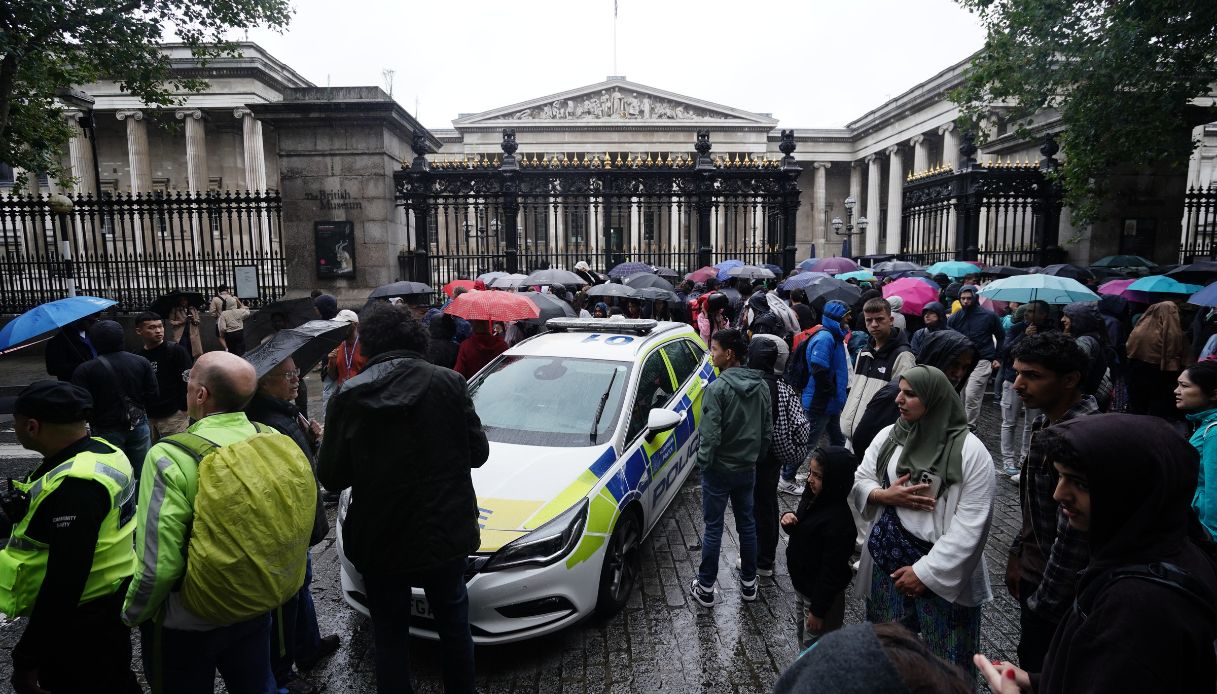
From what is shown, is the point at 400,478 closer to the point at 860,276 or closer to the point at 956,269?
the point at 860,276

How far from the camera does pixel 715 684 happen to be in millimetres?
3512

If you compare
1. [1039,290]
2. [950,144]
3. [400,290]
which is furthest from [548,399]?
[950,144]

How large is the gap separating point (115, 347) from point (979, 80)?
14783 millimetres

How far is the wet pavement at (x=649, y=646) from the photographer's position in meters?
3.54

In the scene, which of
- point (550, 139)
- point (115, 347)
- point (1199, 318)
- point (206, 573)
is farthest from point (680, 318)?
point (550, 139)

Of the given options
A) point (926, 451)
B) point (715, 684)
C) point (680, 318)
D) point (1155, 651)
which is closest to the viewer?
point (1155, 651)

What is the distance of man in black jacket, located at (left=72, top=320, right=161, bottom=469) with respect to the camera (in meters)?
4.85

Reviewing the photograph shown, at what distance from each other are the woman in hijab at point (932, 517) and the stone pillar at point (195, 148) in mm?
40164

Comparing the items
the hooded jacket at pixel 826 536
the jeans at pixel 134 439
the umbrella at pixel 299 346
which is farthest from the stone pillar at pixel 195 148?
the hooded jacket at pixel 826 536

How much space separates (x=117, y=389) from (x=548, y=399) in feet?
10.5

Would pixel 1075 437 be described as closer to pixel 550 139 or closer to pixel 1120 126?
pixel 1120 126

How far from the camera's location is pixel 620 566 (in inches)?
165

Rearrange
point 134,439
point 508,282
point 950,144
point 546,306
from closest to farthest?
1. point 134,439
2. point 546,306
3. point 508,282
4. point 950,144

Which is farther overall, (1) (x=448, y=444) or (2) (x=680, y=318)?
(2) (x=680, y=318)
